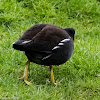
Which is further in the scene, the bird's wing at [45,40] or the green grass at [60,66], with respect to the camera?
the green grass at [60,66]

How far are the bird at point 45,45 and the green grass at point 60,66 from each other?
0.39 meters

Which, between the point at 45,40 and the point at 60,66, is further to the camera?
the point at 60,66

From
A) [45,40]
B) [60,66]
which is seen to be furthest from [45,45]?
[60,66]

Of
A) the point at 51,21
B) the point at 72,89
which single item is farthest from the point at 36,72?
the point at 51,21

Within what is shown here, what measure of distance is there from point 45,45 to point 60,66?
1103mm

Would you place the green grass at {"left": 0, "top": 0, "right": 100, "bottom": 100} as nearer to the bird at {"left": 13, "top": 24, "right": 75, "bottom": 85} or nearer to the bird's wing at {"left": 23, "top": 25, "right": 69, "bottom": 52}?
the bird at {"left": 13, "top": 24, "right": 75, "bottom": 85}

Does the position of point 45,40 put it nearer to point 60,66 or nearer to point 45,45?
point 45,45

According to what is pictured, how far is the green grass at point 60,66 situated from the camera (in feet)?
13.6

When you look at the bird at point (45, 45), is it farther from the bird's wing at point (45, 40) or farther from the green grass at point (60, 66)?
the green grass at point (60, 66)

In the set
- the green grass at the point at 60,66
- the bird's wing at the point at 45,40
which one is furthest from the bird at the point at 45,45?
the green grass at the point at 60,66

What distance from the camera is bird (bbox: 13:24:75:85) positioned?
4.05m

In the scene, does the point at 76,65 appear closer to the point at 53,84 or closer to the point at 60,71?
the point at 60,71

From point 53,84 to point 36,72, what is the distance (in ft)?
1.60

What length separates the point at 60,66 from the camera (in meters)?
5.08
